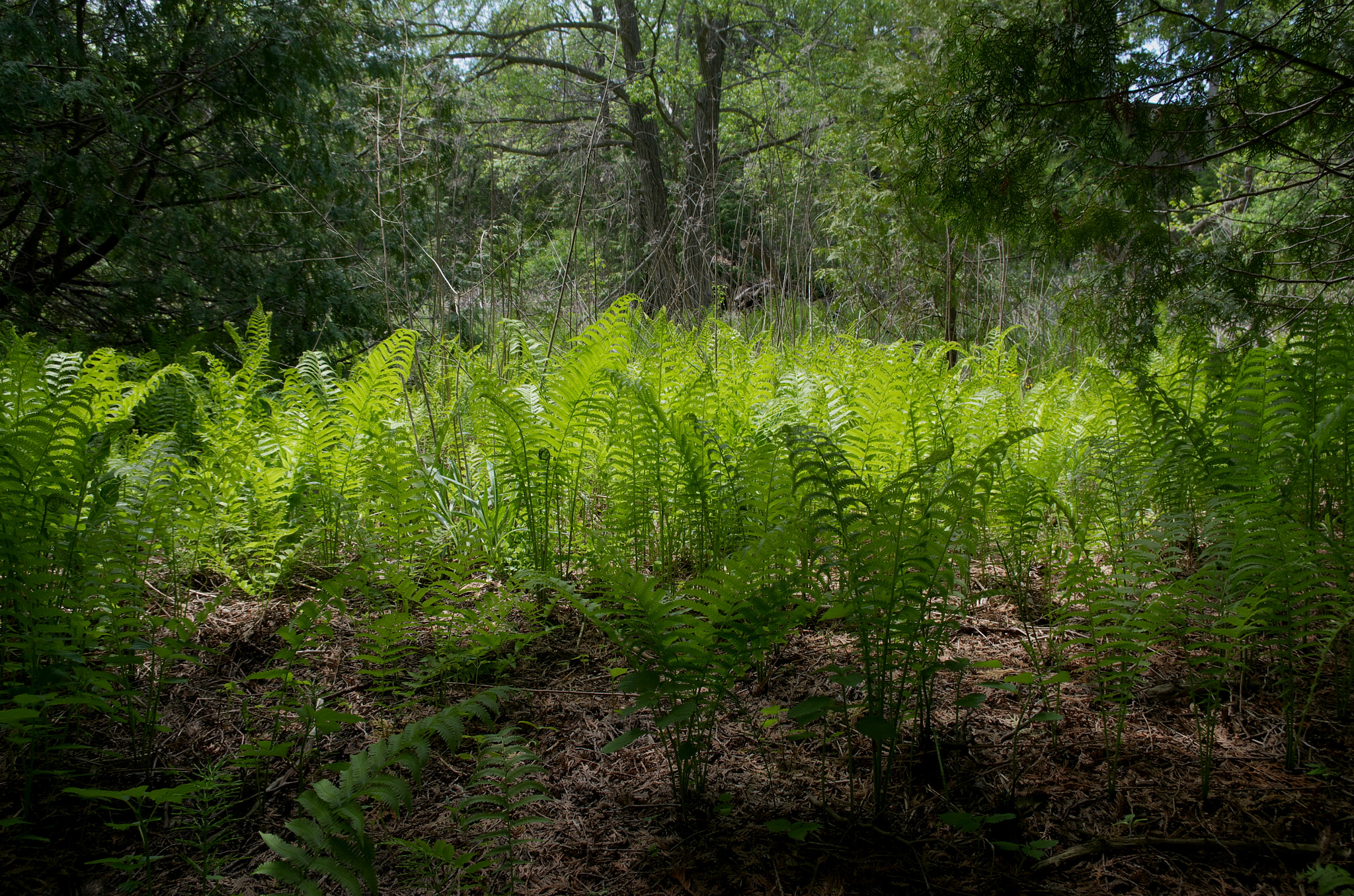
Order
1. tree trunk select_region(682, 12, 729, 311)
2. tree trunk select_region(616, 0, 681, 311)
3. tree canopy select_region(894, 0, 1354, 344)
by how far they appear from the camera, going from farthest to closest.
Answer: tree trunk select_region(616, 0, 681, 311) < tree trunk select_region(682, 12, 729, 311) < tree canopy select_region(894, 0, 1354, 344)

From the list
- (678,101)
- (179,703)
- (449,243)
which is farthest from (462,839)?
(678,101)

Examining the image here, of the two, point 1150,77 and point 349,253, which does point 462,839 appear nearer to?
point 1150,77

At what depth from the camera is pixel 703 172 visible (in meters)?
5.21

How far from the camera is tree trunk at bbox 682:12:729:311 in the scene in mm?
4812

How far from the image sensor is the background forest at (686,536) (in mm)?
1270

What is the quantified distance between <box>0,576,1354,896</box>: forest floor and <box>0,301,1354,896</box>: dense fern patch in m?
0.01

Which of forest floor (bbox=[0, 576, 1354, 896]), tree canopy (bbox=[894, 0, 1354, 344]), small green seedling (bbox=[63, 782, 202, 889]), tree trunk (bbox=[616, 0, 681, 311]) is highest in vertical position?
tree trunk (bbox=[616, 0, 681, 311])

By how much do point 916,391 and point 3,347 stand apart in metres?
3.61

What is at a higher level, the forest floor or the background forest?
the background forest

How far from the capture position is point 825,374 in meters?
3.00

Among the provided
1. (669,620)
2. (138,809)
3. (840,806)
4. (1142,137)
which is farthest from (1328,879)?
(1142,137)

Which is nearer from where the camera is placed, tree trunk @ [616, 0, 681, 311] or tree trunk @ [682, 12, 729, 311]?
tree trunk @ [682, 12, 729, 311]

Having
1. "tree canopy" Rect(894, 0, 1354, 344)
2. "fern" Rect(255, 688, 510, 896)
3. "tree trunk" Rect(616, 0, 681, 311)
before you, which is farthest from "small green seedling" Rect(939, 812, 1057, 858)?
"tree trunk" Rect(616, 0, 681, 311)

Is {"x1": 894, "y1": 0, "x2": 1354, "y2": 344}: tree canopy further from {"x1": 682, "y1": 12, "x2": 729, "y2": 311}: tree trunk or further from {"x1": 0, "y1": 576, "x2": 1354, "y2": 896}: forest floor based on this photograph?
{"x1": 682, "y1": 12, "x2": 729, "y2": 311}: tree trunk
